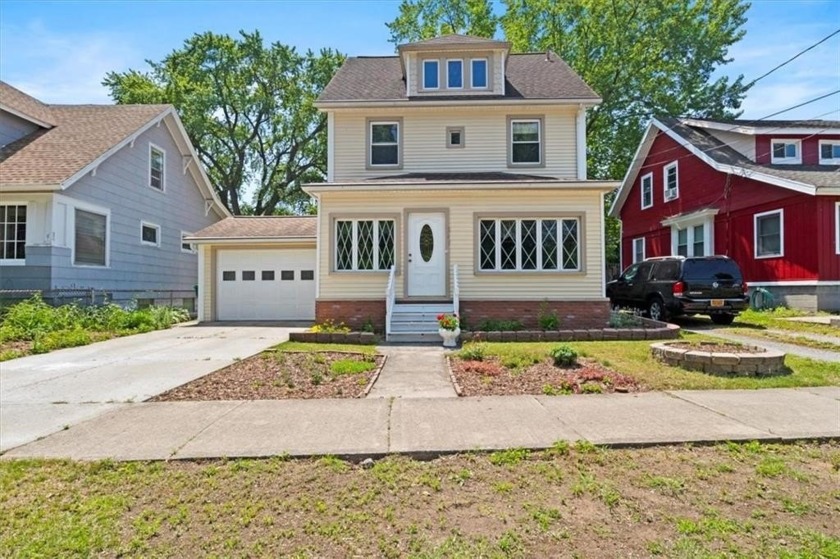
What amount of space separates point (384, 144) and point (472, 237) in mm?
4259

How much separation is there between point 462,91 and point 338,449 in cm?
1281

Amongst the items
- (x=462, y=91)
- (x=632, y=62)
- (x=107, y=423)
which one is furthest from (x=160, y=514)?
(x=632, y=62)

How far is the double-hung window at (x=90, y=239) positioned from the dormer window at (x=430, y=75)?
37.4ft

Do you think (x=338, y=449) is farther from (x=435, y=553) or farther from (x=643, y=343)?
(x=643, y=343)

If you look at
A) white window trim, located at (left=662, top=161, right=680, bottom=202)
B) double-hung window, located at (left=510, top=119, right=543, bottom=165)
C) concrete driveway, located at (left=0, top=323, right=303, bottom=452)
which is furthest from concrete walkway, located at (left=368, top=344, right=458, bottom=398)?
white window trim, located at (left=662, top=161, right=680, bottom=202)

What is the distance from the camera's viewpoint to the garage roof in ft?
51.0

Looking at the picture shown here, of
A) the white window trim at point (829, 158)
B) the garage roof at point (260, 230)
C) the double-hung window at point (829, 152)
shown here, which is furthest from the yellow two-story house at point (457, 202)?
the double-hung window at point (829, 152)

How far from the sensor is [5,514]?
3088 millimetres

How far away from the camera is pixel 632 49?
27312mm

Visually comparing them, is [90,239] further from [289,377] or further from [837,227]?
[837,227]

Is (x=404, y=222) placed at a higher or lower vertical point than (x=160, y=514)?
higher

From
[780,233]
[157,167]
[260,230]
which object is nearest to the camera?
[780,233]

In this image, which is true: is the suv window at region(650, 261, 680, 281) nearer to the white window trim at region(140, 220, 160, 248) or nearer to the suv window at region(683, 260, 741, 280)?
the suv window at region(683, 260, 741, 280)

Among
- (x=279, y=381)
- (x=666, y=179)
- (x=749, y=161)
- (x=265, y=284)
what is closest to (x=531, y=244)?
(x=279, y=381)
